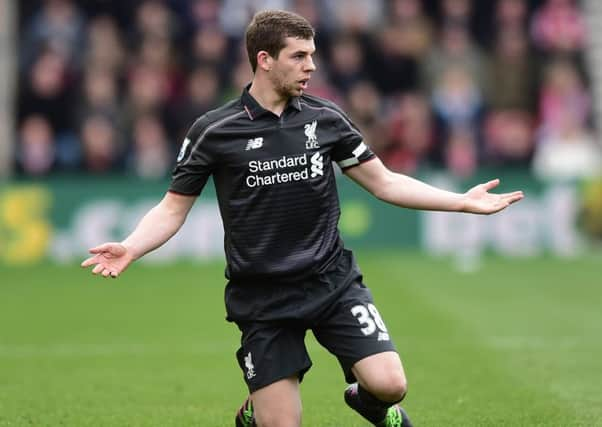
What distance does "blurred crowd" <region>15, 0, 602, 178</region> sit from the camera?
66.0 feet

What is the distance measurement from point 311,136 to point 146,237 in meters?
1.05

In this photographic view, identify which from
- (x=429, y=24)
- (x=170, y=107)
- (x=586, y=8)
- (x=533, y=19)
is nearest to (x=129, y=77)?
(x=170, y=107)

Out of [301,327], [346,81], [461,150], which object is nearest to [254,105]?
[301,327]

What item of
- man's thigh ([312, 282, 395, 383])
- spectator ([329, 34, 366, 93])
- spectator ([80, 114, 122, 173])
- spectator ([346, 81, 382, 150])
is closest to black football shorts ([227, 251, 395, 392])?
man's thigh ([312, 282, 395, 383])

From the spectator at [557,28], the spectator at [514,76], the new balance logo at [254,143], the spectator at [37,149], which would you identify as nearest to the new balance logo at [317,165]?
the new balance logo at [254,143]

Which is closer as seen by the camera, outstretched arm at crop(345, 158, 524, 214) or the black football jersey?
the black football jersey

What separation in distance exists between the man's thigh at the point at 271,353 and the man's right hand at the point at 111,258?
0.75m

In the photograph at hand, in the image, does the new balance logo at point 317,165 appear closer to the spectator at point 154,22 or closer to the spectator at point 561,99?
the spectator at point 561,99

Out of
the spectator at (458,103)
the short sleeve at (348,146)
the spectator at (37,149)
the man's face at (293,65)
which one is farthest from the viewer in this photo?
the spectator at (458,103)

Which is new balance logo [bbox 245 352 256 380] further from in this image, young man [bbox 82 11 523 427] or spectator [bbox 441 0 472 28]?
spectator [bbox 441 0 472 28]

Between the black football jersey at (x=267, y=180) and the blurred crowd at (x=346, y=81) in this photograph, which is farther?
the blurred crowd at (x=346, y=81)

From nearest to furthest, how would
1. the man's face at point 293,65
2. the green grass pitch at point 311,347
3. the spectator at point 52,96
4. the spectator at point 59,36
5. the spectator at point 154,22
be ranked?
the man's face at point 293,65, the green grass pitch at point 311,347, the spectator at point 52,96, the spectator at point 154,22, the spectator at point 59,36

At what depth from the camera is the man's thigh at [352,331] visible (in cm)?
678

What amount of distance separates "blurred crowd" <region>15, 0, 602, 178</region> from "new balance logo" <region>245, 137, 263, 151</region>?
12.6 meters
